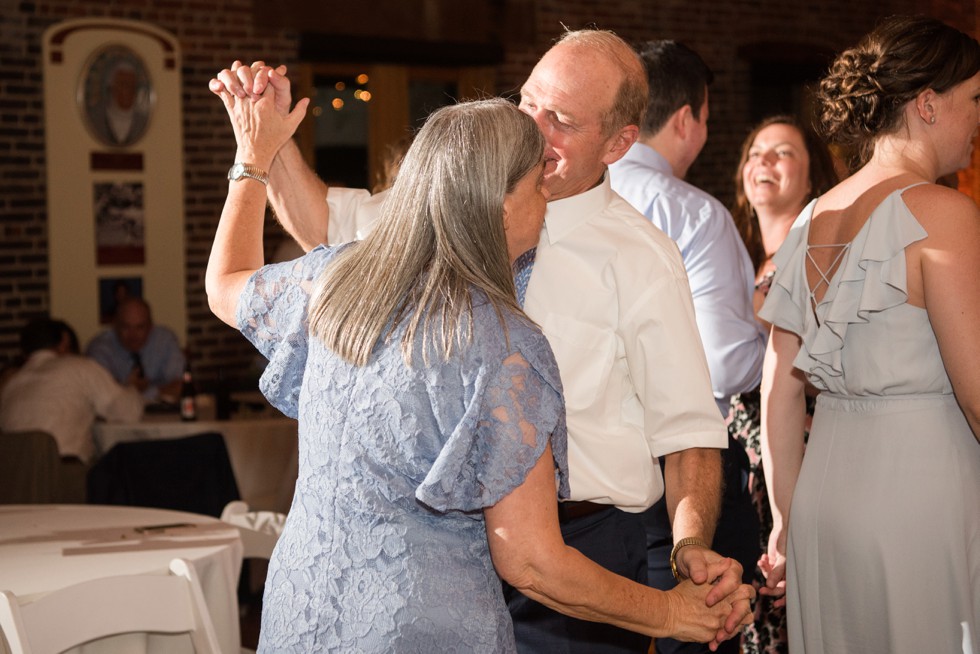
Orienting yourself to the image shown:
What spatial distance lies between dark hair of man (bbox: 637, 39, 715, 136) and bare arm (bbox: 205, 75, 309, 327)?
1220 millimetres

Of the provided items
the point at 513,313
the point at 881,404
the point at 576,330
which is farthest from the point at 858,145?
the point at 513,313

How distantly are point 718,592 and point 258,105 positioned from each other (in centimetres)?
110

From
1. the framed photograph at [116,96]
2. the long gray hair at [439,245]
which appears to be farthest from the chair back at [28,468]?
the long gray hair at [439,245]

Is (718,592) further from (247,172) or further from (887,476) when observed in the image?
(247,172)

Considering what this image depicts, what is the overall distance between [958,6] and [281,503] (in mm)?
7360

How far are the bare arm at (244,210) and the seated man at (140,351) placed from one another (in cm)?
439

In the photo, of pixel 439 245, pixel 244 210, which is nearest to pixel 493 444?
pixel 439 245

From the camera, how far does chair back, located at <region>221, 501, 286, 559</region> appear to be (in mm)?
3248

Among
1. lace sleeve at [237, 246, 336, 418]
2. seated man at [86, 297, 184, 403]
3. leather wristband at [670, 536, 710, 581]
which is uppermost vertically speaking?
lace sleeve at [237, 246, 336, 418]

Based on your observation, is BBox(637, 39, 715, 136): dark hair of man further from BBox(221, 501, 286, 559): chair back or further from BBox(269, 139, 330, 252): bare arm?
BBox(221, 501, 286, 559): chair back

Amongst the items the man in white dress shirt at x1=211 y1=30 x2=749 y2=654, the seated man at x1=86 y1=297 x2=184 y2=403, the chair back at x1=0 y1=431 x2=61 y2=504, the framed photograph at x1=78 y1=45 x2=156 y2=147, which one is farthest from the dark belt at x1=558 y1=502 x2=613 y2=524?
the framed photograph at x1=78 y1=45 x2=156 y2=147

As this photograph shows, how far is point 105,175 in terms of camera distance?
659cm

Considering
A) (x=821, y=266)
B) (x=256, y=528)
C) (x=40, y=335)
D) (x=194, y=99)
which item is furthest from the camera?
(x=194, y=99)

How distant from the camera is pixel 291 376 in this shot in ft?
5.29
